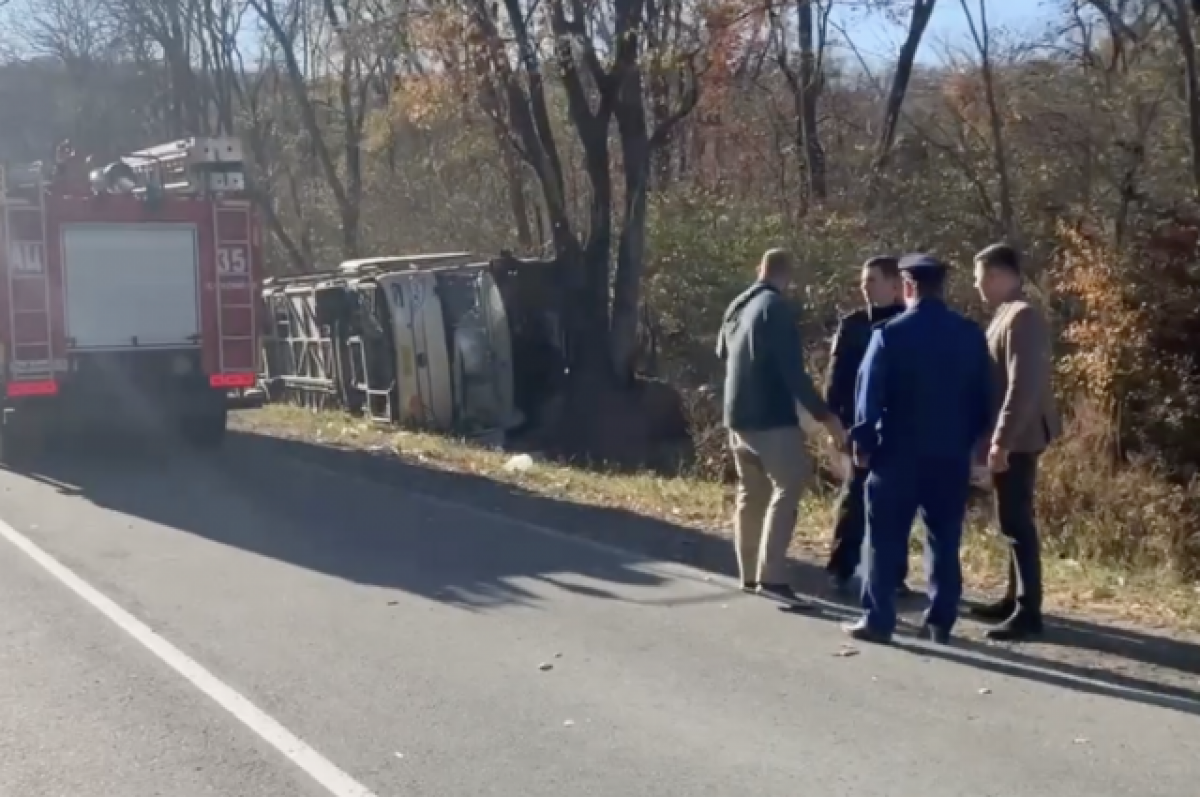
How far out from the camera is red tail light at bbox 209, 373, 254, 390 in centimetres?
1734

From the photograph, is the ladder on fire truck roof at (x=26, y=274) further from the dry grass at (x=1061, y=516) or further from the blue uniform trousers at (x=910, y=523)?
the blue uniform trousers at (x=910, y=523)

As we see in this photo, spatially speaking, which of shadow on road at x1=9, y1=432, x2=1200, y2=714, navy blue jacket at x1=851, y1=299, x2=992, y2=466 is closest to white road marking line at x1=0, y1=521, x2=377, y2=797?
shadow on road at x1=9, y1=432, x2=1200, y2=714

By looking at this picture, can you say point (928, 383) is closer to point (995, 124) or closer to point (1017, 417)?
point (1017, 417)

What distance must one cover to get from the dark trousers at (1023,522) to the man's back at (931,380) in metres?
0.43

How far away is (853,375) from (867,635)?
1.75 m

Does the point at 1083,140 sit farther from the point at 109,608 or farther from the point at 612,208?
the point at 109,608

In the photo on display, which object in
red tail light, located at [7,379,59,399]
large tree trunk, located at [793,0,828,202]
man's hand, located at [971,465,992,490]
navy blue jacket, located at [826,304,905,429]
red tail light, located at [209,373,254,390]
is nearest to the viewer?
man's hand, located at [971,465,992,490]

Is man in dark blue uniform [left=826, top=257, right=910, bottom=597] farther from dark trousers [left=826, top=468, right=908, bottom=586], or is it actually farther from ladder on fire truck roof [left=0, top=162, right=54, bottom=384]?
ladder on fire truck roof [left=0, top=162, right=54, bottom=384]

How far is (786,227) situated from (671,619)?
598 inches

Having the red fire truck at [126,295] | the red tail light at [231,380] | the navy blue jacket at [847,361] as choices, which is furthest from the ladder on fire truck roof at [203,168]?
the navy blue jacket at [847,361]

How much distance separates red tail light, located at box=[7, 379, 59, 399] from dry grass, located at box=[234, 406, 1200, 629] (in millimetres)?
3293

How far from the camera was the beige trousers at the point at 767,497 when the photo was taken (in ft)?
28.8

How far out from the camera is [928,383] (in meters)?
7.58

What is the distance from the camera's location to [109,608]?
9.20 m
